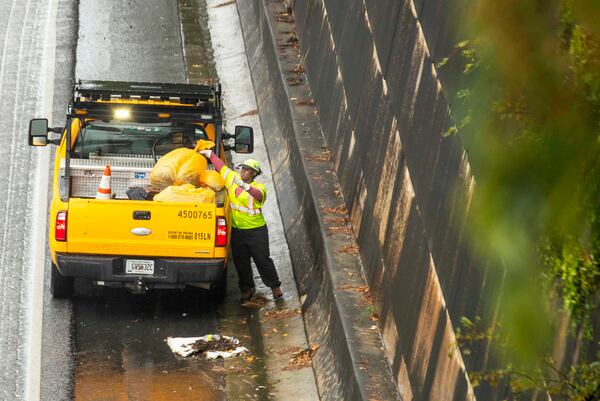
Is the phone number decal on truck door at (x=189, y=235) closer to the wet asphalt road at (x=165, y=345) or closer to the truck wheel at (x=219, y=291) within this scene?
the truck wheel at (x=219, y=291)

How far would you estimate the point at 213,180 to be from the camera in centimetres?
1450

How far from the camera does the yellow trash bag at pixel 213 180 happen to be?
47.5ft

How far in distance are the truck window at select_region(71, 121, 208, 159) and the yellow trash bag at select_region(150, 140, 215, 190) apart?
52cm

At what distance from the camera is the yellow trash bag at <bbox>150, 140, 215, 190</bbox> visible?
46.7 ft

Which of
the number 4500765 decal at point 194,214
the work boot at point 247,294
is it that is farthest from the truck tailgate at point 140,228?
the work boot at point 247,294

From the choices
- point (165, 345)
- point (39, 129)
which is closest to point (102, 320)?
point (165, 345)

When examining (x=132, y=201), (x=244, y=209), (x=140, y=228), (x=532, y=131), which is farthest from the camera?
(x=244, y=209)

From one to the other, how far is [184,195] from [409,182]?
116 inches

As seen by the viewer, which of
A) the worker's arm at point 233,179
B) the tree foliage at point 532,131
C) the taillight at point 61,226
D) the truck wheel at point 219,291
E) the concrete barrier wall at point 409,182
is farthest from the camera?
the truck wheel at point 219,291

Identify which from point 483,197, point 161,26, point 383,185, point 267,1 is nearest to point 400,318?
point 383,185

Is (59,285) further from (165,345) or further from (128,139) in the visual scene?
(128,139)

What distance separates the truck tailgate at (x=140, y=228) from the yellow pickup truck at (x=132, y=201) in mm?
11

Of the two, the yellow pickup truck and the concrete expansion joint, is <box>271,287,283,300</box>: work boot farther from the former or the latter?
the yellow pickup truck

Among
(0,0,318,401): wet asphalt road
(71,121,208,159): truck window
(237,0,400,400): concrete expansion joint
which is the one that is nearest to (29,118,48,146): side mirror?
(71,121,208,159): truck window
